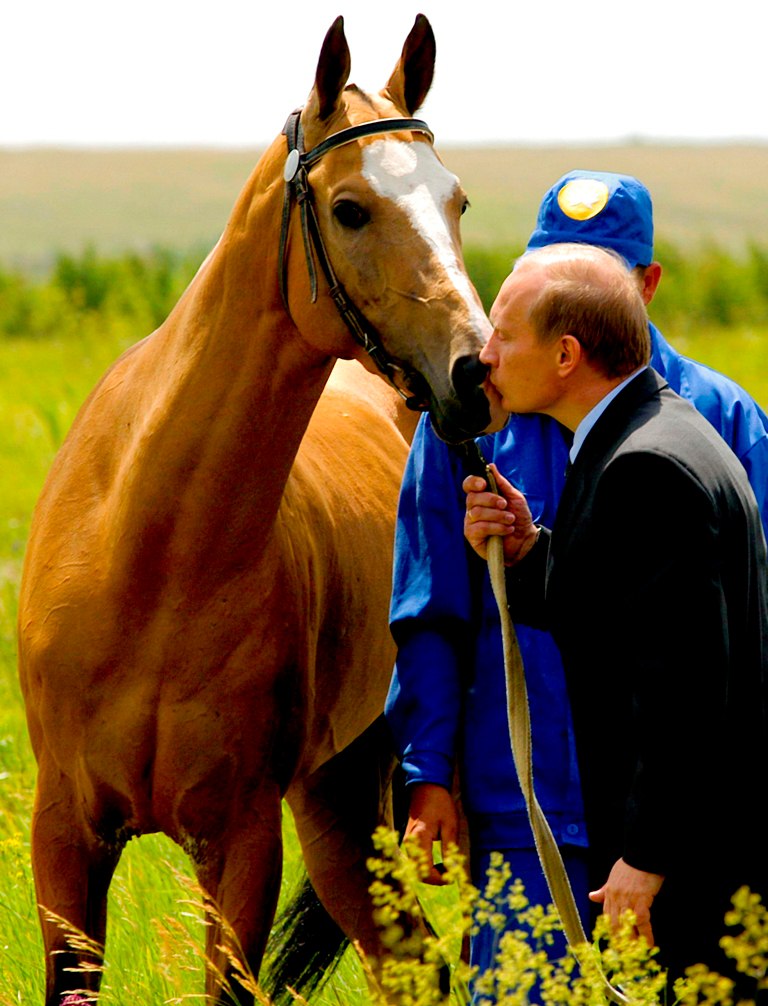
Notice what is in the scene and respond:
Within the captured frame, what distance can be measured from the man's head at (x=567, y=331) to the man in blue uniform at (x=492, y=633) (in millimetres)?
507

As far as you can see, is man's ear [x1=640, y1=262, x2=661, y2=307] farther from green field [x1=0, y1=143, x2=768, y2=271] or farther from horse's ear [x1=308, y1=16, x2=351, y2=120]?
green field [x1=0, y1=143, x2=768, y2=271]

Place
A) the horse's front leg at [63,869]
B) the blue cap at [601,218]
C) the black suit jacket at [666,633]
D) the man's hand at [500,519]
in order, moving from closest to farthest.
Answer: the black suit jacket at [666,633] → the man's hand at [500,519] → the blue cap at [601,218] → the horse's front leg at [63,869]

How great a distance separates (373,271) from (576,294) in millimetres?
632

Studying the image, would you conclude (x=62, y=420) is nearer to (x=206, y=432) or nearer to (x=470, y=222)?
(x=206, y=432)

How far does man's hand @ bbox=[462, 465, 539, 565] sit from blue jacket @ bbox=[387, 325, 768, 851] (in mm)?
237

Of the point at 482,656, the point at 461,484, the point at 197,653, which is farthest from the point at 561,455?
the point at 197,653

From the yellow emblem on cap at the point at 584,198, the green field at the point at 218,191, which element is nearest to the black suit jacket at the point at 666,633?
the yellow emblem on cap at the point at 584,198

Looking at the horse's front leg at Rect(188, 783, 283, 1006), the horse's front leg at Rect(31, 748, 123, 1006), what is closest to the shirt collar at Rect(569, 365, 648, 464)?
the horse's front leg at Rect(188, 783, 283, 1006)

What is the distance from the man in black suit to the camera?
2377mm

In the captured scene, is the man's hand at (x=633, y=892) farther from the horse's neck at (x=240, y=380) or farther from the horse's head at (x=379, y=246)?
the horse's neck at (x=240, y=380)

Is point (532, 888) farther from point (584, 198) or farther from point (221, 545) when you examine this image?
point (584, 198)

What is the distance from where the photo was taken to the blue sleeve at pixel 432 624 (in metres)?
3.01

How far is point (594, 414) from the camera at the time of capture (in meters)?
2.56

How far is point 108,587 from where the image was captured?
10.6 ft
